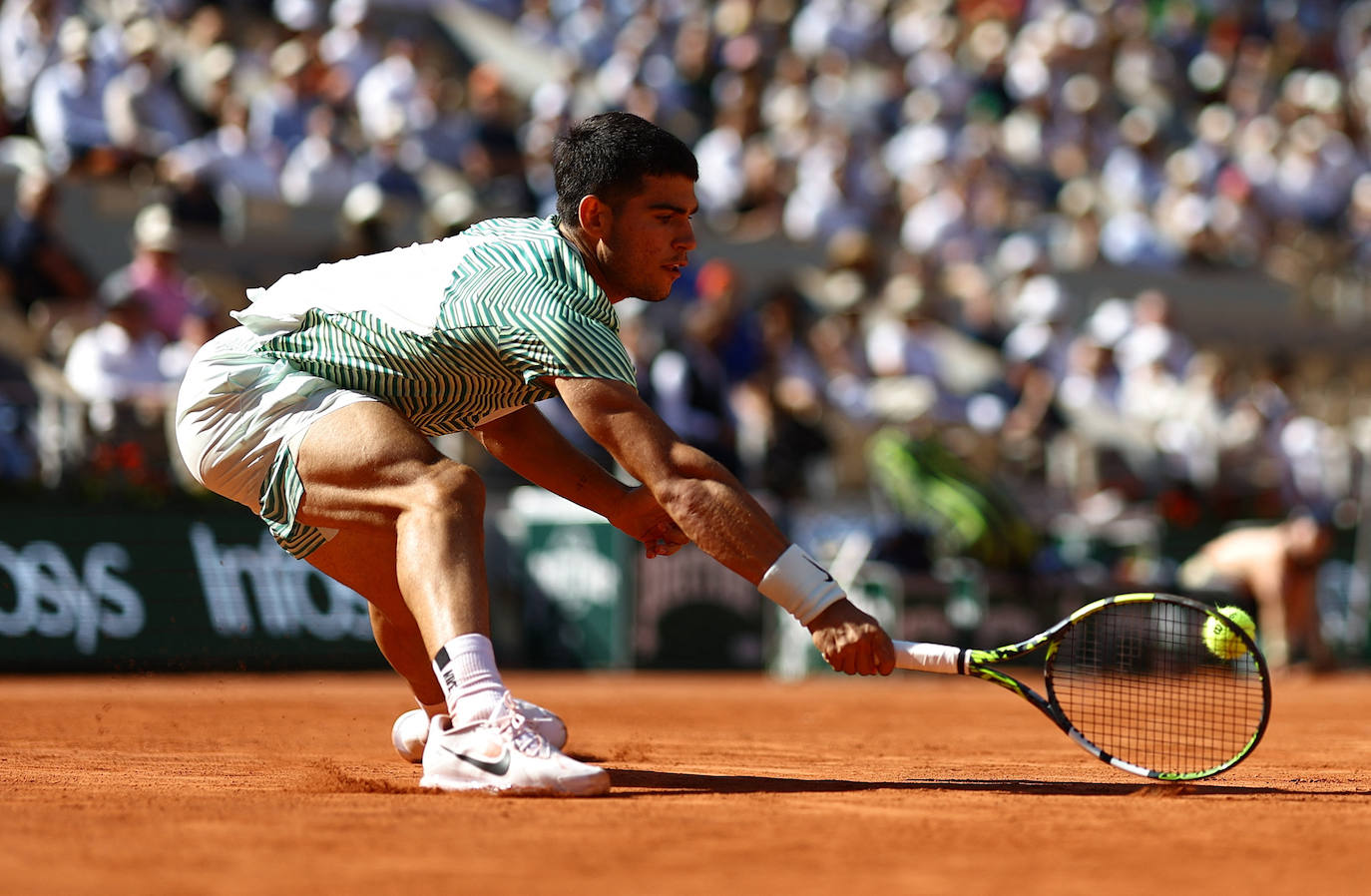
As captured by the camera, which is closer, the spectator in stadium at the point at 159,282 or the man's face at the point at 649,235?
the man's face at the point at 649,235

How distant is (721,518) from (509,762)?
78cm

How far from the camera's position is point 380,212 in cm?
1246

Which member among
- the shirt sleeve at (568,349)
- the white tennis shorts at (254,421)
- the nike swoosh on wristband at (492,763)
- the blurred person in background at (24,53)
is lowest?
the nike swoosh on wristband at (492,763)

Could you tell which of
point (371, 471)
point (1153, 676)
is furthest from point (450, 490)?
point (1153, 676)

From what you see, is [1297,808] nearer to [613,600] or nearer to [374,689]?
[374,689]

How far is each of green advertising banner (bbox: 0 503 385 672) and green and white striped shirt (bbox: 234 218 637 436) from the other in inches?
236

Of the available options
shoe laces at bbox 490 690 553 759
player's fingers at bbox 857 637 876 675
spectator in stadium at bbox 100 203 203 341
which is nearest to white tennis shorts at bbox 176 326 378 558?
shoe laces at bbox 490 690 553 759

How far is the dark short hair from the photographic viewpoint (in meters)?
4.89

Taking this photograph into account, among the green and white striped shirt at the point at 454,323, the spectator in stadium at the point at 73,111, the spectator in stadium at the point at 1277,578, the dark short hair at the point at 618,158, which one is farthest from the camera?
the spectator in stadium at the point at 1277,578

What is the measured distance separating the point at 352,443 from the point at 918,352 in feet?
34.7

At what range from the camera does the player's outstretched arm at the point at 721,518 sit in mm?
4492

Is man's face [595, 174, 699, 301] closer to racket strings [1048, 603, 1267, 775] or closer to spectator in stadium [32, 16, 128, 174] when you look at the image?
racket strings [1048, 603, 1267, 775]

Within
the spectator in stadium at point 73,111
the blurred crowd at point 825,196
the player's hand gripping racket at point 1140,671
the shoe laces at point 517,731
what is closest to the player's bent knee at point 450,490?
the shoe laces at point 517,731

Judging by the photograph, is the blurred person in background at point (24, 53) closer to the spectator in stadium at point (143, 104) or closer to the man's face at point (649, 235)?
the spectator in stadium at point (143, 104)
